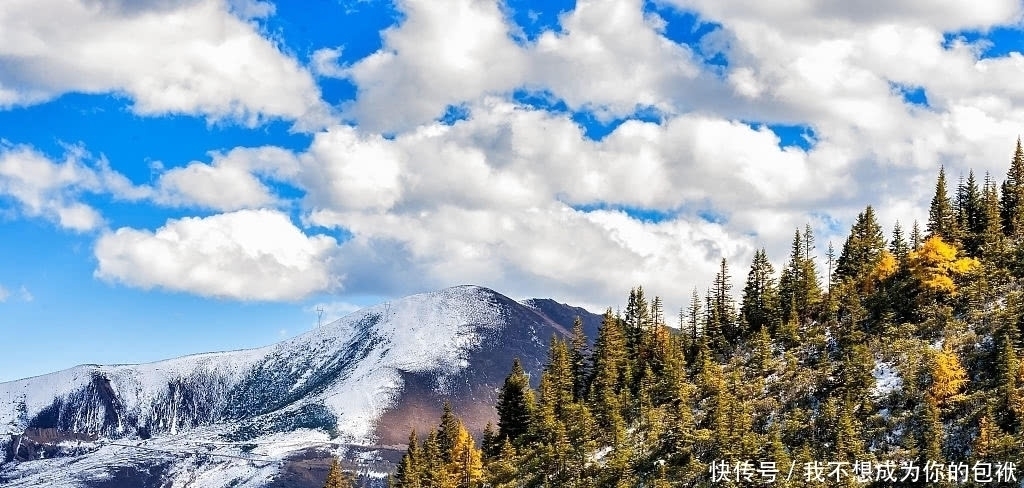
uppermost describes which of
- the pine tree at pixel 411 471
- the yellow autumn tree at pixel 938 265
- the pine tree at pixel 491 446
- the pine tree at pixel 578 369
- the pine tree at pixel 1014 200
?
the pine tree at pixel 1014 200

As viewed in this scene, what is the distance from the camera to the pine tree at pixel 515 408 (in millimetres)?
167125

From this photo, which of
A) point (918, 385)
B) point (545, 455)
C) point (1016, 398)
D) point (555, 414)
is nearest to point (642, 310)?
point (555, 414)

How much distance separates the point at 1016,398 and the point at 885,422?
15.4 m

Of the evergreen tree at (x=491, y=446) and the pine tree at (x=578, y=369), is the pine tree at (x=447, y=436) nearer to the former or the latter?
the evergreen tree at (x=491, y=446)

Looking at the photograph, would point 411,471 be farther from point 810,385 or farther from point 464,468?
point 810,385

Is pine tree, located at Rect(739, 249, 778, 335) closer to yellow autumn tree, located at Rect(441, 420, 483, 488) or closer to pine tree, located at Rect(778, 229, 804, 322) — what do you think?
pine tree, located at Rect(778, 229, 804, 322)

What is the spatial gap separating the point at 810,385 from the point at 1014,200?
68829 millimetres

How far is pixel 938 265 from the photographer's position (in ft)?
493

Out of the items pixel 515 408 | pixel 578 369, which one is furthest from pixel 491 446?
pixel 578 369

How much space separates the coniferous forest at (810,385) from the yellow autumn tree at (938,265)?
320 millimetres

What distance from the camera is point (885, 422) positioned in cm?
12050

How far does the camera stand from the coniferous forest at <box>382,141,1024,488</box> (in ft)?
375

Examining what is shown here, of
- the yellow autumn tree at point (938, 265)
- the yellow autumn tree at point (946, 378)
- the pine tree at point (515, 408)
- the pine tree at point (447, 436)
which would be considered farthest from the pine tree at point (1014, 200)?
the pine tree at point (447, 436)

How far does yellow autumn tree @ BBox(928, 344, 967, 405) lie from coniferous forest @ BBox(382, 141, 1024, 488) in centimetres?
27
